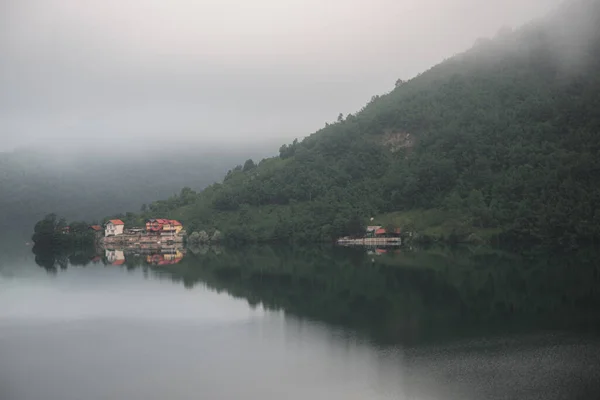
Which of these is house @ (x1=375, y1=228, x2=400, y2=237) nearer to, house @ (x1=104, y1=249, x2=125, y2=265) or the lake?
the lake

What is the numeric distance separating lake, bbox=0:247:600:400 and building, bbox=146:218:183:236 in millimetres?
43749

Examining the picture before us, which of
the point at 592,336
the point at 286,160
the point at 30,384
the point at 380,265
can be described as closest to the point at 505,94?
the point at 286,160

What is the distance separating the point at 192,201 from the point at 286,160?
21.0 m

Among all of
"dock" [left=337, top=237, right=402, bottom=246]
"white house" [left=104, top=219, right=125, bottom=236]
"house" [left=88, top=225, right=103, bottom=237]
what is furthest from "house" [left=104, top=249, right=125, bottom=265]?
"dock" [left=337, top=237, right=402, bottom=246]

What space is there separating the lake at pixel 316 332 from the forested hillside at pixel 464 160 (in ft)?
60.0

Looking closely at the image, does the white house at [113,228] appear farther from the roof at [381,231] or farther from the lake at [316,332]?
the roof at [381,231]

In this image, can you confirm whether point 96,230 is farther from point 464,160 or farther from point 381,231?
point 464,160

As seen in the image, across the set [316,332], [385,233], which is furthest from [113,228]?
[316,332]

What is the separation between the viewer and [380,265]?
65188mm

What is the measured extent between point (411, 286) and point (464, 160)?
169ft

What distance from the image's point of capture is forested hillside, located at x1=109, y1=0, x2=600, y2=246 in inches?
3127

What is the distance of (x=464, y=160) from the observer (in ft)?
320

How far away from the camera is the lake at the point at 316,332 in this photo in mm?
27547

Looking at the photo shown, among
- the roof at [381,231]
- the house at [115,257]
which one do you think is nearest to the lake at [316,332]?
the house at [115,257]
